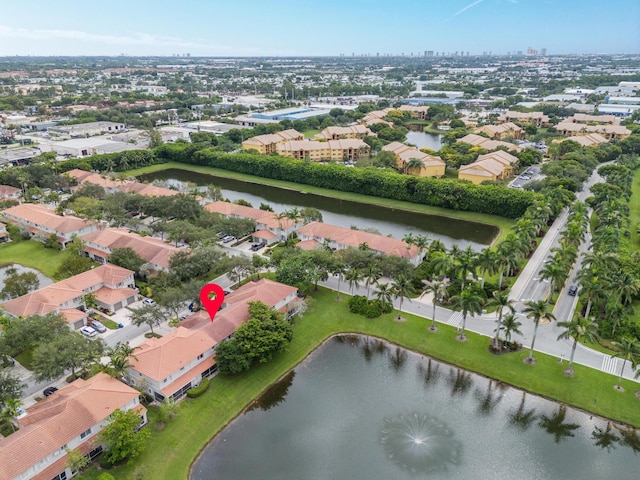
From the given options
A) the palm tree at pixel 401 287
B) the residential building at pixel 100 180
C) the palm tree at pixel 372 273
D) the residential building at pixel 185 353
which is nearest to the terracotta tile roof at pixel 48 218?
the residential building at pixel 100 180

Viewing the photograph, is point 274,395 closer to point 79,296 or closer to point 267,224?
point 79,296

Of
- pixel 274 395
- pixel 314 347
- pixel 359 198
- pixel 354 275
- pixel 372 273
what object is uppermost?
pixel 372 273

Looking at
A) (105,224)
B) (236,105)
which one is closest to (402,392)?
(105,224)

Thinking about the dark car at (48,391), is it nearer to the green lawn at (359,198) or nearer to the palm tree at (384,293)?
the palm tree at (384,293)

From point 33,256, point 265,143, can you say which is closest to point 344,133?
point 265,143

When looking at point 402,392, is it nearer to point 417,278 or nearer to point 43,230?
point 417,278
